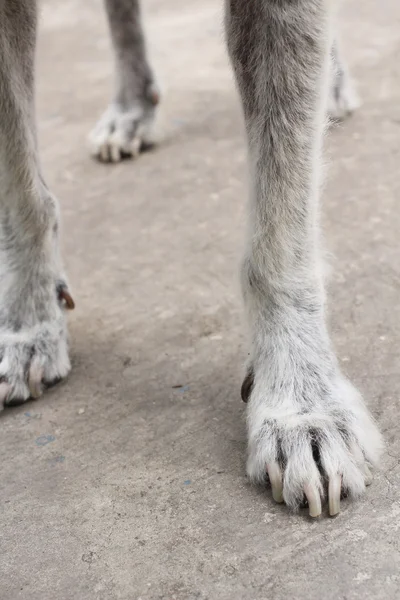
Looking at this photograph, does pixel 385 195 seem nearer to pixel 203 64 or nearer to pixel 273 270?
pixel 273 270

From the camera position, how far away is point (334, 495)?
87.1 inches

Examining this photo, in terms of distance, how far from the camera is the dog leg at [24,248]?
2.84m

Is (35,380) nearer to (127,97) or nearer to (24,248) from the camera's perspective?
(24,248)

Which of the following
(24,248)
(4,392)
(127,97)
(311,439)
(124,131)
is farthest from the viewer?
(127,97)

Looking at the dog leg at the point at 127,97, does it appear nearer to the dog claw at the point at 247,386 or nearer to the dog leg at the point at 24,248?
the dog leg at the point at 24,248

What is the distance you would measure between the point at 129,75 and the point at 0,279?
2.17 meters

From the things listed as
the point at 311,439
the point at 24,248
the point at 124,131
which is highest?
the point at 24,248

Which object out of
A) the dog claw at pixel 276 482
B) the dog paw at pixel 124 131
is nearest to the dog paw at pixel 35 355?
the dog claw at pixel 276 482

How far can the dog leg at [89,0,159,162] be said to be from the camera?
15.3 feet

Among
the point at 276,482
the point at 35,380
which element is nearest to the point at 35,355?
the point at 35,380

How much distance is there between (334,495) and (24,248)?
1314 millimetres

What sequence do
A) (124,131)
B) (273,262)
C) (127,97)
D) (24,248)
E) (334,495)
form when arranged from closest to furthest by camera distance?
(334,495) < (273,262) < (24,248) < (124,131) < (127,97)

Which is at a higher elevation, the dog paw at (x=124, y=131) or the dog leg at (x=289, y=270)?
the dog leg at (x=289, y=270)

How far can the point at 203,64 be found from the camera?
5.91 metres
